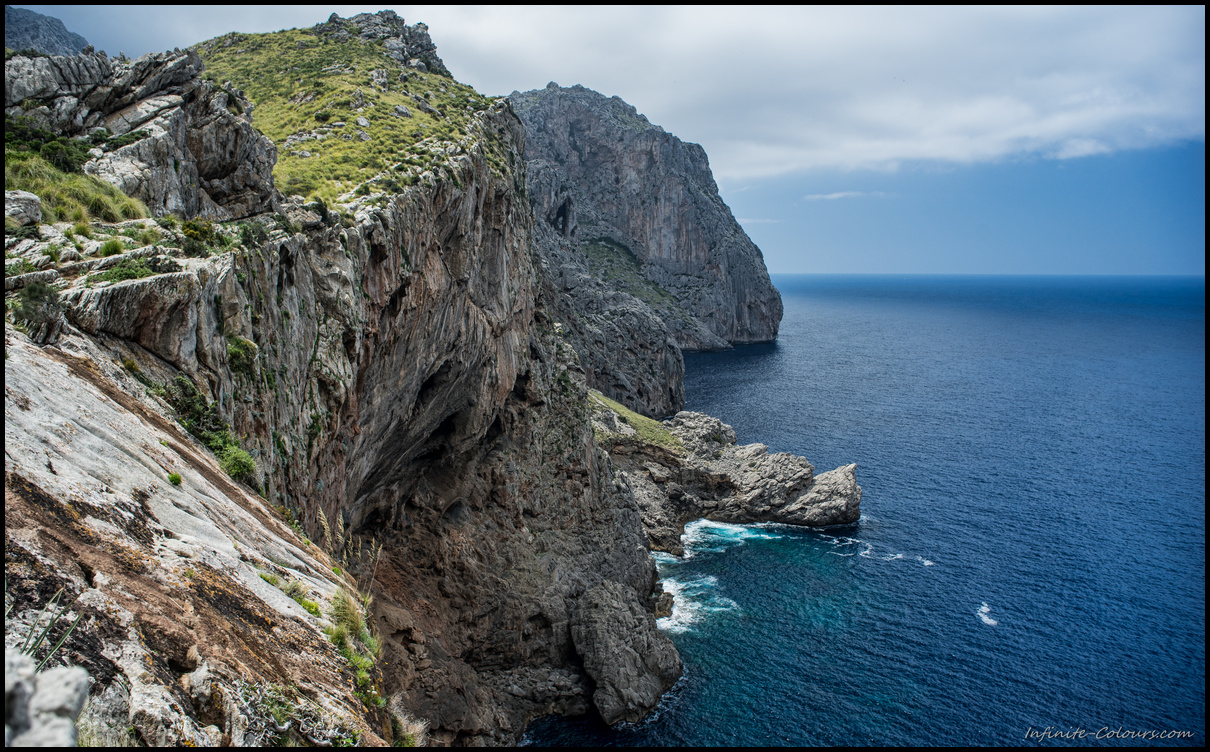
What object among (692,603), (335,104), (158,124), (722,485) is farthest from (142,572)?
(722,485)

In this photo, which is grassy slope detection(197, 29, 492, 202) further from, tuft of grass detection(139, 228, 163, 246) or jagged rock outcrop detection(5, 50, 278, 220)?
tuft of grass detection(139, 228, 163, 246)

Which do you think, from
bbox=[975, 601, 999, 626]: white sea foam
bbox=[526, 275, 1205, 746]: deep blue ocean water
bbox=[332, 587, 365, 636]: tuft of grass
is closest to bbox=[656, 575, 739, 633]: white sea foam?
bbox=[526, 275, 1205, 746]: deep blue ocean water

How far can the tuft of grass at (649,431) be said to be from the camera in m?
89.1

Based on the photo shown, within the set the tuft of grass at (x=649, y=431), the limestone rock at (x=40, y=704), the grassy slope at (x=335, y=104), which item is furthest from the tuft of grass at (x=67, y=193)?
the tuft of grass at (x=649, y=431)

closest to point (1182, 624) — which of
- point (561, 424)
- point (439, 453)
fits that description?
point (561, 424)

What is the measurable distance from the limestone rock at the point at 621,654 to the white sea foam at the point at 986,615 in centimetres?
2895

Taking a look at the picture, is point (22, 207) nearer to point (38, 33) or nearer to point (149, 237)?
point (149, 237)

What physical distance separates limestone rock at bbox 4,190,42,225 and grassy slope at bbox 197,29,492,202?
1339cm

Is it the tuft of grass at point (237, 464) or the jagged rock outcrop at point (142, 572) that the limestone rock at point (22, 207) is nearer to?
the jagged rock outcrop at point (142, 572)

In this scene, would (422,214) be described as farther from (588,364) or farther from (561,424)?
(588,364)

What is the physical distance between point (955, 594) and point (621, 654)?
3555cm

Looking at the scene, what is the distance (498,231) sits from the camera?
48.3m

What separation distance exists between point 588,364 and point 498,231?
71.4 meters

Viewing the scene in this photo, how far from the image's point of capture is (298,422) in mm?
24703
